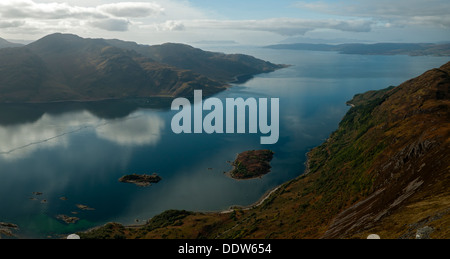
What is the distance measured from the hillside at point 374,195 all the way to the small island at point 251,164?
17.5 meters

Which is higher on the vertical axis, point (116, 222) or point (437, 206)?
point (437, 206)

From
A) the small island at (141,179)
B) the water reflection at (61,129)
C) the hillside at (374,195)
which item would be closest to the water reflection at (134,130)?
the water reflection at (61,129)

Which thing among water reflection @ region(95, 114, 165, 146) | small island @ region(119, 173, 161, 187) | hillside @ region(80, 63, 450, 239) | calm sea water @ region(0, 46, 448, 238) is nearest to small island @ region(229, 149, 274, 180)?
calm sea water @ region(0, 46, 448, 238)

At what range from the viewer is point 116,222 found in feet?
252

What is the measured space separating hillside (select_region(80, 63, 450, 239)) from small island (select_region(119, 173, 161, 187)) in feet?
84.1

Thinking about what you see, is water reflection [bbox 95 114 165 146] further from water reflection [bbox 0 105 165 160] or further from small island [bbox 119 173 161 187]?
small island [bbox 119 173 161 187]

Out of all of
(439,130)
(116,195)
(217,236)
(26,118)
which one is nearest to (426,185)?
(439,130)

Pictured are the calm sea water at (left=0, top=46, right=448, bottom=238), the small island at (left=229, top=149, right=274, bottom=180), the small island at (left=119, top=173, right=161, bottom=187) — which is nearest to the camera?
the calm sea water at (left=0, top=46, right=448, bottom=238)

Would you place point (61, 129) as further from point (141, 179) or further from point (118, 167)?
point (141, 179)

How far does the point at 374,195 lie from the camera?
49.6 meters

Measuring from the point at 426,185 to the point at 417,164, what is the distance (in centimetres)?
944

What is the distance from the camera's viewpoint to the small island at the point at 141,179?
9869 centimetres

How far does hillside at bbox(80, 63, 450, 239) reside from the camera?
34500mm
